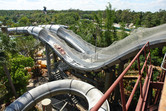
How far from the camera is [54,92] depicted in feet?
24.8

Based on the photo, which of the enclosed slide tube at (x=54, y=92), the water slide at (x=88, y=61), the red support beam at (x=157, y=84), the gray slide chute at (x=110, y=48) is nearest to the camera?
the red support beam at (x=157, y=84)

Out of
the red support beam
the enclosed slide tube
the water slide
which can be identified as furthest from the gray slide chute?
the red support beam

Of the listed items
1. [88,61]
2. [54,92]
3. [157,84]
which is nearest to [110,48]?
[88,61]

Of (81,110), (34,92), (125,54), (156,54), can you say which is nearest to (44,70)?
(81,110)

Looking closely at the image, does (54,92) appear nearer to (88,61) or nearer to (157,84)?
(88,61)

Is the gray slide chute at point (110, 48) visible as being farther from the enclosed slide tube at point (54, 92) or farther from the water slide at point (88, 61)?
the enclosed slide tube at point (54, 92)

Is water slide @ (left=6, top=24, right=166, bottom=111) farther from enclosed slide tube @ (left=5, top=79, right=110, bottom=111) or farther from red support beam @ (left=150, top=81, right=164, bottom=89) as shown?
red support beam @ (left=150, top=81, right=164, bottom=89)

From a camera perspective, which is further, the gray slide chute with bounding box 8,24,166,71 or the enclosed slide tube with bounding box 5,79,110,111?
the gray slide chute with bounding box 8,24,166,71

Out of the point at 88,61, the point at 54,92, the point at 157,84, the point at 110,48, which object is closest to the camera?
the point at 157,84

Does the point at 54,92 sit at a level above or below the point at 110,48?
below

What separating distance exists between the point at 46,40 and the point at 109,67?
24.6 ft

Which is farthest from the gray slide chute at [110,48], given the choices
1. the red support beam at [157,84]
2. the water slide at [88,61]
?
the red support beam at [157,84]

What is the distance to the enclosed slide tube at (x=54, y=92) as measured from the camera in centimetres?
643

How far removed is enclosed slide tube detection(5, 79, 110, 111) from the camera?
21.1ft
